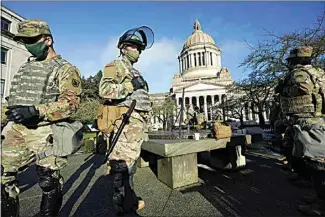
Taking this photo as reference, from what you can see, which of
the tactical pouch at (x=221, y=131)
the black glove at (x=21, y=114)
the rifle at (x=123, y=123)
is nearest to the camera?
the black glove at (x=21, y=114)

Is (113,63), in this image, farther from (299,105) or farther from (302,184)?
(302,184)

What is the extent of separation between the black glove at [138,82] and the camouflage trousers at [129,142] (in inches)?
15.0

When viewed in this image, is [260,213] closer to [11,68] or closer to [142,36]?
[142,36]

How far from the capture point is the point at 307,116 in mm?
2914

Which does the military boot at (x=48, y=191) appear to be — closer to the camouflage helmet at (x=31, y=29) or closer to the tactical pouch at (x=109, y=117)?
the tactical pouch at (x=109, y=117)

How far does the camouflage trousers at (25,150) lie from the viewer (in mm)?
1917

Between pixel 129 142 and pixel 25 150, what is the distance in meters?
1.15

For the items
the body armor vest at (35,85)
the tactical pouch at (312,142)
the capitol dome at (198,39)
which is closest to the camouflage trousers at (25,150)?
the body armor vest at (35,85)

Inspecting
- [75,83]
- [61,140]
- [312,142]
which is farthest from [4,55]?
[312,142]

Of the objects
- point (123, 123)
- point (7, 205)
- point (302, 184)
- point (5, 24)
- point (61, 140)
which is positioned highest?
point (5, 24)

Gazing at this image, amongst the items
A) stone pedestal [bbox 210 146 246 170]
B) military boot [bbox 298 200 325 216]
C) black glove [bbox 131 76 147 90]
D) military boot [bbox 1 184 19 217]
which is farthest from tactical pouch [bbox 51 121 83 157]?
stone pedestal [bbox 210 146 246 170]

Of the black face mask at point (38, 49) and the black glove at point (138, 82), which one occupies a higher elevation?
the black face mask at point (38, 49)

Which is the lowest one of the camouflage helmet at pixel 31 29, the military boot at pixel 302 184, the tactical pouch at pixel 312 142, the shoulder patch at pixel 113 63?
the military boot at pixel 302 184

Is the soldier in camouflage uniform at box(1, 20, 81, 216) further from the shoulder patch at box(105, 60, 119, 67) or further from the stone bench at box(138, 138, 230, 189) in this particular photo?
the stone bench at box(138, 138, 230, 189)
